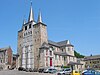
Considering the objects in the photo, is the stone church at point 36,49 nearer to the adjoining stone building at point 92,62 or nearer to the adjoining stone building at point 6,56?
the adjoining stone building at point 6,56

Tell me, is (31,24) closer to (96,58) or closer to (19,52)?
(19,52)

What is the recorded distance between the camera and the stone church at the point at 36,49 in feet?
241

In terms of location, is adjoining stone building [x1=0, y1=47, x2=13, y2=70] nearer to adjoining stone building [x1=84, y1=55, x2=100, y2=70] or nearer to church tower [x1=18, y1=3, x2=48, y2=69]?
church tower [x1=18, y1=3, x2=48, y2=69]

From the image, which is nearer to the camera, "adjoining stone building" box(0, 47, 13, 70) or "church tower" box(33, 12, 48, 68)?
"church tower" box(33, 12, 48, 68)

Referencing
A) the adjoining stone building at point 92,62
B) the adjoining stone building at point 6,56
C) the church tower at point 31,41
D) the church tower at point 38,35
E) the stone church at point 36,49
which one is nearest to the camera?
the stone church at point 36,49

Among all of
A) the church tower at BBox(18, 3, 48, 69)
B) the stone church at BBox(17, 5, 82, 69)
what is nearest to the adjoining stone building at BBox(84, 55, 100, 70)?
the stone church at BBox(17, 5, 82, 69)

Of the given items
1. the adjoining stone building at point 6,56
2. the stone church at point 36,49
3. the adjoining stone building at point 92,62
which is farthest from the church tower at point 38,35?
the adjoining stone building at point 92,62

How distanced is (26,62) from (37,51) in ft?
25.7

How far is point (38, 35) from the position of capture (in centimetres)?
7656

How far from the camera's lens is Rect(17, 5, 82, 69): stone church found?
73312 mm

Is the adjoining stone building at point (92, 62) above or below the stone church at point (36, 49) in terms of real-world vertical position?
below

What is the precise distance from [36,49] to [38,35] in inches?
227

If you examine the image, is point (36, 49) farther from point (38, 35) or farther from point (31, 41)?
point (38, 35)

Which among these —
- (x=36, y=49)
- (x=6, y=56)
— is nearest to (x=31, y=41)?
(x=36, y=49)
